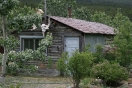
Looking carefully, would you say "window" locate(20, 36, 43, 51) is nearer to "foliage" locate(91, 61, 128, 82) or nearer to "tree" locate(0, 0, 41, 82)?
"tree" locate(0, 0, 41, 82)

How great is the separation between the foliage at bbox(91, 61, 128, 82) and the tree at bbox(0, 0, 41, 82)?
3.30 m

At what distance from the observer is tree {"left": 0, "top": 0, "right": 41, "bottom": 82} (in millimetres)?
13453

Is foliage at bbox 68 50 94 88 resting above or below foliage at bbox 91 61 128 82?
Answer: above

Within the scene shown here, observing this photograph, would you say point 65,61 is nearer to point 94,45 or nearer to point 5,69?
point 5,69

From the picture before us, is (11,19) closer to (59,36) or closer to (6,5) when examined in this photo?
(6,5)

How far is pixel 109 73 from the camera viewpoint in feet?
45.4

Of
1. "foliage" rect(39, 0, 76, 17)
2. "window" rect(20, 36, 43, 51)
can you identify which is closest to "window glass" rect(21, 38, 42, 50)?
"window" rect(20, 36, 43, 51)

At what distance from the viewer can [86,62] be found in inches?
489

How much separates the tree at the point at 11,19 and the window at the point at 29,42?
143 inches

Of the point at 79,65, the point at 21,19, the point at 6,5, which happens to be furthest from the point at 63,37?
the point at 79,65

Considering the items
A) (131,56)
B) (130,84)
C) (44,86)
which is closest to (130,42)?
(131,56)

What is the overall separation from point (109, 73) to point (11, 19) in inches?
179

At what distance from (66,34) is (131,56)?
354 centimetres

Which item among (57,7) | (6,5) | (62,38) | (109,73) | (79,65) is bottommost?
(109,73)
